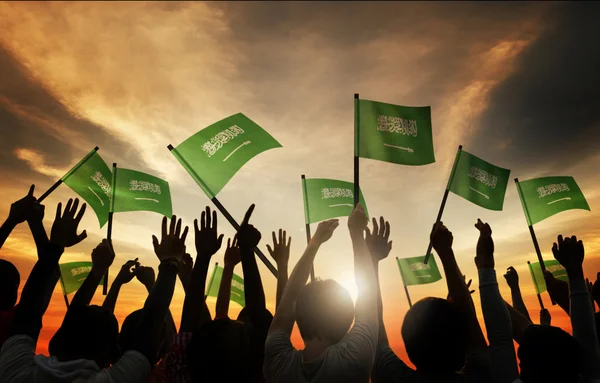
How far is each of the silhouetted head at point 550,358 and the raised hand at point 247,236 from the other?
2286 millimetres

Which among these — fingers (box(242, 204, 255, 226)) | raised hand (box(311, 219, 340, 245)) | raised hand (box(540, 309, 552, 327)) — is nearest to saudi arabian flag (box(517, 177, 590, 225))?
raised hand (box(540, 309, 552, 327))

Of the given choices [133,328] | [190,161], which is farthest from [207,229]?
[190,161]

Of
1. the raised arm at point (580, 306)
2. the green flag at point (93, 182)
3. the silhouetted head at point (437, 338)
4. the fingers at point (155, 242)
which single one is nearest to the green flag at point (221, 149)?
the green flag at point (93, 182)

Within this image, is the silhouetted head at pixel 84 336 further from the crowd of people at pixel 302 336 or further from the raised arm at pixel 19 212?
the raised arm at pixel 19 212

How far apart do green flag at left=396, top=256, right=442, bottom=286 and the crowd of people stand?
15320 mm

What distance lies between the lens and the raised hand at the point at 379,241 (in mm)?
3986

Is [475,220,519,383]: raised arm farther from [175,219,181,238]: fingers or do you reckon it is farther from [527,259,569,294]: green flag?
[527,259,569,294]: green flag

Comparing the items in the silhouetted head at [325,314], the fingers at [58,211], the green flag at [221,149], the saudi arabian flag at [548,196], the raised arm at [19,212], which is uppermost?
the green flag at [221,149]

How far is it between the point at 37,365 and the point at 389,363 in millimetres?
2428

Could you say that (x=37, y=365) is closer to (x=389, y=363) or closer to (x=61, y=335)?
(x=61, y=335)

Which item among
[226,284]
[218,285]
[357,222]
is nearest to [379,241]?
[357,222]

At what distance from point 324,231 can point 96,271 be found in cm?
278

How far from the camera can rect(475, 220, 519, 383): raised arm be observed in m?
3.07

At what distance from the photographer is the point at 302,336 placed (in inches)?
115
